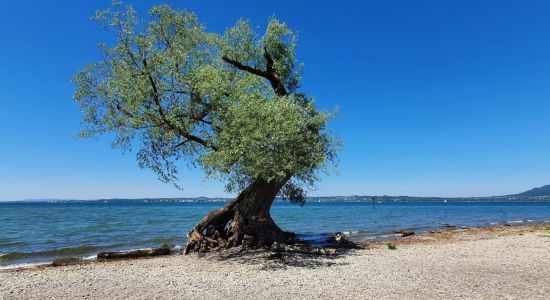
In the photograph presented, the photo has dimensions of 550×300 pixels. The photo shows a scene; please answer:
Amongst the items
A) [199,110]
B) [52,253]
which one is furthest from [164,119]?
[52,253]

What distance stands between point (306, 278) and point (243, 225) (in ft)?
30.6

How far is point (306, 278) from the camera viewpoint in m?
15.0

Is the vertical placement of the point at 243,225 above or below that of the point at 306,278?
above

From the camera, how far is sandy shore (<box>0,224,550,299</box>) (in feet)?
42.2

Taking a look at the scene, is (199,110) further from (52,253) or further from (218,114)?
(52,253)

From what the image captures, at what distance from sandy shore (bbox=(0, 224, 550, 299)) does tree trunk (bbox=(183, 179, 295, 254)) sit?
7.61 feet

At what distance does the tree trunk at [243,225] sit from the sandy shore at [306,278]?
7.61 ft

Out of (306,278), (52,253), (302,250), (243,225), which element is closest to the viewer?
(306,278)

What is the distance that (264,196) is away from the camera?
2445 cm

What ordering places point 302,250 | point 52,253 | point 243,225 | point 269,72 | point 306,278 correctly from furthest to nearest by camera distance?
1. point 52,253
2. point 269,72
3. point 243,225
4. point 302,250
5. point 306,278

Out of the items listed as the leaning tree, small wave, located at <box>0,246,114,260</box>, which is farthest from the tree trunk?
small wave, located at <box>0,246,114,260</box>

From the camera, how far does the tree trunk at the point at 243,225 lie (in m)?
23.4

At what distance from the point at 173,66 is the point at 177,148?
517cm

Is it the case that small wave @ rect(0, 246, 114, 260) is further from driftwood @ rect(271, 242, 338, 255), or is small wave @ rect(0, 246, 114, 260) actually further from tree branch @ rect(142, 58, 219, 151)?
driftwood @ rect(271, 242, 338, 255)
